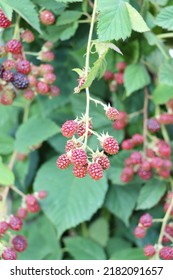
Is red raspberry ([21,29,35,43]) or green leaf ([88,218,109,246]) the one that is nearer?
red raspberry ([21,29,35,43])

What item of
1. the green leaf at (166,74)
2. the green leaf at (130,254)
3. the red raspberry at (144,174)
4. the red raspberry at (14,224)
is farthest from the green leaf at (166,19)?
the green leaf at (130,254)

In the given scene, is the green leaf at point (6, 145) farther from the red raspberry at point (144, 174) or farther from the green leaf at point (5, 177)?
the red raspberry at point (144, 174)

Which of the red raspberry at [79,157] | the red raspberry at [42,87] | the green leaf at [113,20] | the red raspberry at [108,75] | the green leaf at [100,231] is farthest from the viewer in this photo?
the green leaf at [100,231]

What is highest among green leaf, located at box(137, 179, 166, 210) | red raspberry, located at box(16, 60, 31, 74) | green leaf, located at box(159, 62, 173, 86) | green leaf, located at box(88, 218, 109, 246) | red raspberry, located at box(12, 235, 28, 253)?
red raspberry, located at box(16, 60, 31, 74)

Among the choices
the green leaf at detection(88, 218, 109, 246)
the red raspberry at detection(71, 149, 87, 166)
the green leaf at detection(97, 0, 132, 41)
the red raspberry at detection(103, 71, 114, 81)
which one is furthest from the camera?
the green leaf at detection(88, 218, 109, 246)

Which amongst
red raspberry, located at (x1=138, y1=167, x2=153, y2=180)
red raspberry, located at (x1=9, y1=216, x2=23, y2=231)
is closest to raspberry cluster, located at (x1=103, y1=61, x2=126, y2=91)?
red raspberry, located at (x1=138, y1=167, x2=153, y2=180)

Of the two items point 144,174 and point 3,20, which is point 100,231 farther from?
point 3,20

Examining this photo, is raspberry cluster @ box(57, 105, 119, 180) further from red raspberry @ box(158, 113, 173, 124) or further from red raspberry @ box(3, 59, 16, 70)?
red raspberry @ box(158, 113, 173, 124)
